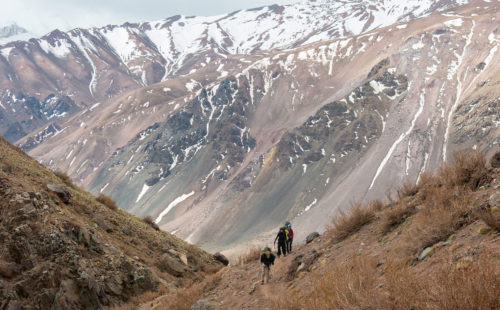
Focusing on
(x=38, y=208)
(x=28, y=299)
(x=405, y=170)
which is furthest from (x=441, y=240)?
(x=405, y=170)

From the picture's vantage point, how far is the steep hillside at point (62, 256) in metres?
12.9

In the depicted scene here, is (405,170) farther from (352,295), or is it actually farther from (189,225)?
(352,295)

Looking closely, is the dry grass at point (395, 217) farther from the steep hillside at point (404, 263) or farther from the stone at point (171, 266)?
the stone at point (171, 266)

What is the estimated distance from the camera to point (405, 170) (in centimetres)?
17362

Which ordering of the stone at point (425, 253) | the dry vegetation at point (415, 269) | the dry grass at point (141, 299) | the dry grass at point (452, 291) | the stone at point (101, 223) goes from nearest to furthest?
1. the dry grass at point (452, 291)
2. the dry vegetation at point (415, 269)
3. the stone at point (425, 253)
4. the dry grass at point (141, 299)
5. the stone at point (101, 223)

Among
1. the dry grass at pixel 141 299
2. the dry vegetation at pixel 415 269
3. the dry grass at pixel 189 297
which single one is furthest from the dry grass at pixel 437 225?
the dry grass at pixel 141 299

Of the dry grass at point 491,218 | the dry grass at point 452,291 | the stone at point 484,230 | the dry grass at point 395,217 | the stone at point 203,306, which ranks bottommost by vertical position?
the stone at point 203,306

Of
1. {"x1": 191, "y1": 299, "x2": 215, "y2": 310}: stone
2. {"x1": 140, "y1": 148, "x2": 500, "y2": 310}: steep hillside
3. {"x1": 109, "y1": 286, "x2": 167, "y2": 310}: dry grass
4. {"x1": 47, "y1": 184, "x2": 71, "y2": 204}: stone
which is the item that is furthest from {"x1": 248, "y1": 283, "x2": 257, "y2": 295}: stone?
{"x1": 47, "y1": 184, "x2": 71, "y2": 204}: stone

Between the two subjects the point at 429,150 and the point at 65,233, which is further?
the point at 429,150

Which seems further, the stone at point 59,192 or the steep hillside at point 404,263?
the stone at point 59,192

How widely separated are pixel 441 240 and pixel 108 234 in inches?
615

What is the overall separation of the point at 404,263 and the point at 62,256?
41.4ft

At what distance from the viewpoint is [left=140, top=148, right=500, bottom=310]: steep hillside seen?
13.2ft

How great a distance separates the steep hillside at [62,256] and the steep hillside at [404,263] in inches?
94.1
